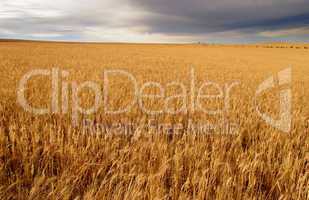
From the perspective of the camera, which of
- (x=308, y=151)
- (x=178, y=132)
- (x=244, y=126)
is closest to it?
(x=308, y=151)

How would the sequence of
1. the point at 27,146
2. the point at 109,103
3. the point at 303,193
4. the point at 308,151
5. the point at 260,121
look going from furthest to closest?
the point at 109,103
the point at 260,121
the point at 308,151
the point at 27,146
the point at 303,193

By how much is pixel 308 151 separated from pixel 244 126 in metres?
0.95

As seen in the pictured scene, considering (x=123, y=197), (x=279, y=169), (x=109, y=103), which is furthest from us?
(x=109, y=103)

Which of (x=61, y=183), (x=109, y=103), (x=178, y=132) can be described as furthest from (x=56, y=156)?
(x=109, y=103)

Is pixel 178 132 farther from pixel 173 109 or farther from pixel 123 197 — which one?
pixel 123 197

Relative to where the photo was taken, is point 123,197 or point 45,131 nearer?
point 123,197

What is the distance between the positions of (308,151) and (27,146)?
3291mm

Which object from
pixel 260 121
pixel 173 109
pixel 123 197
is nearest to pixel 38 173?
pixel 123 197

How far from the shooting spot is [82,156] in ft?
8.14

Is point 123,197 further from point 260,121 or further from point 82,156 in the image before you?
point 260,121

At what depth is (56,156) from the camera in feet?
8.34

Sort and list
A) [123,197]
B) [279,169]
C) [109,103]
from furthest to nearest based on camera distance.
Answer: [109,103] < [279,169] < [123,197]

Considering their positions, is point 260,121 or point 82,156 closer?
point 82,156

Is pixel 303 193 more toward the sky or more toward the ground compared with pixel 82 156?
more toward the ground
